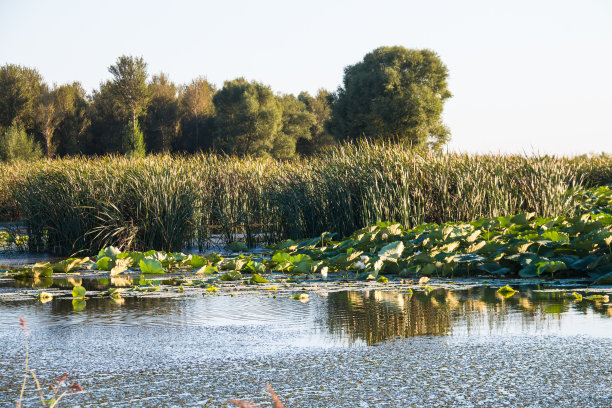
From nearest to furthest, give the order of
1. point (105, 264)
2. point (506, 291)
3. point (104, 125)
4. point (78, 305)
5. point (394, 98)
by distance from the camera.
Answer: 1. point (78, 305)
2. point (506, 291)
3. point (105, 264)
4. point (394, 98)
5. point (104, 125)

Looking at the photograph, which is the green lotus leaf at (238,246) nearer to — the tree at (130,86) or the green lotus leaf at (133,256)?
the green lotus leaf at (133,256)

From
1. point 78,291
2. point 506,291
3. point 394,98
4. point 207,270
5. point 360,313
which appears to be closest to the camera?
point 360,313

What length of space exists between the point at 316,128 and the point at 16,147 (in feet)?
89.6

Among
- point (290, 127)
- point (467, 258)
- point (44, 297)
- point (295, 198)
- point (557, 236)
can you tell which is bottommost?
point (44, 297)

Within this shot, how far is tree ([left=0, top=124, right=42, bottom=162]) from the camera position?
36625mm

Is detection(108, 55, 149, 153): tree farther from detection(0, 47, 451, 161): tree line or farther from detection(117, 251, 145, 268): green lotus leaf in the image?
detection(117, 251, 145, 268): green lotus leaf

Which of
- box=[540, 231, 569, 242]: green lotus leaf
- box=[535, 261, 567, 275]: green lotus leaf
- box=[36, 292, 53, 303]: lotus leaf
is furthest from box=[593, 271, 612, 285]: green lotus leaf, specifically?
box=[36, 292, 53, 303]: lotus leaf

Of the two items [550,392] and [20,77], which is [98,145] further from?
[550,392]

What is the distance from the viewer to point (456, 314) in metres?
4.29

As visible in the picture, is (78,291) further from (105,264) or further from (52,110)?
(52,110)

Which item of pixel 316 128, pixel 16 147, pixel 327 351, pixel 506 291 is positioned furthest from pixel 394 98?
pixel 327 351

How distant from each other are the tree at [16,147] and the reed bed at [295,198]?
27.4 metres

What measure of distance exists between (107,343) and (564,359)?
239 cm

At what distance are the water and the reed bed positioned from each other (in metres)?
4.84
